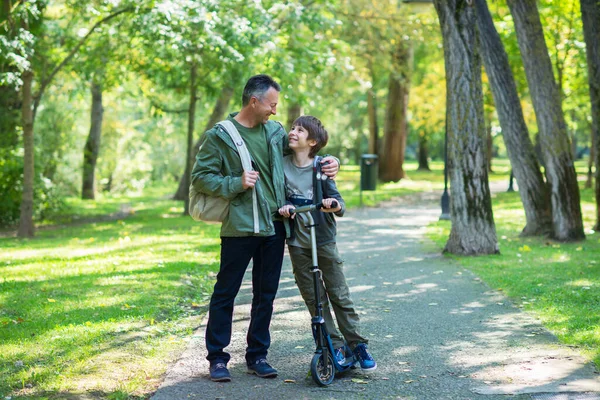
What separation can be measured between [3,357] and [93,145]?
85.4 ft

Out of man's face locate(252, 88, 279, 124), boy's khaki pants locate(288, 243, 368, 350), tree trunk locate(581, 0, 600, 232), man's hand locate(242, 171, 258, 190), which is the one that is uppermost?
tree trunk locate(581, 0, 600, 232)

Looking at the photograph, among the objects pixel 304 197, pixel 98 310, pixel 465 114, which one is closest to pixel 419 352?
pixel 304 197

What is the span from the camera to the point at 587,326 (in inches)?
281

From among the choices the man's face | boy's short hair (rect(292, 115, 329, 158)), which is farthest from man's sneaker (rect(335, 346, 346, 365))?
the man's face

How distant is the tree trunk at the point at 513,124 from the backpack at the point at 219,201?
9.43m

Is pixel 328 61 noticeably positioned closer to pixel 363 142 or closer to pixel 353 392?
pixel 353 392

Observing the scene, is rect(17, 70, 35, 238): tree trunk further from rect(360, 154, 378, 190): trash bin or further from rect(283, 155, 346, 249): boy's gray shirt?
rect(283, 155, 346, 249): boy's gray shirt

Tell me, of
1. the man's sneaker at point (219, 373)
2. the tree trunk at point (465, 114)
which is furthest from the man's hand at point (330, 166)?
the tree trunk at point (465, 114)

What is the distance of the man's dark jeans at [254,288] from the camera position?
221 inches

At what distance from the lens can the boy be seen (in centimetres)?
567

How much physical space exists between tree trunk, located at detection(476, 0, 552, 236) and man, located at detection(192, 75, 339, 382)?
30.2ft

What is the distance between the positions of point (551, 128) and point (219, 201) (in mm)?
9796

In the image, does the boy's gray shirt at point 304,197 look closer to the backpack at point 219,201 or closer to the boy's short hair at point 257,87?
the backpack at point 219,201

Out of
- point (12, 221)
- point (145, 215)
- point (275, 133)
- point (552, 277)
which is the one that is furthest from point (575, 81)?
point (275, 133)
